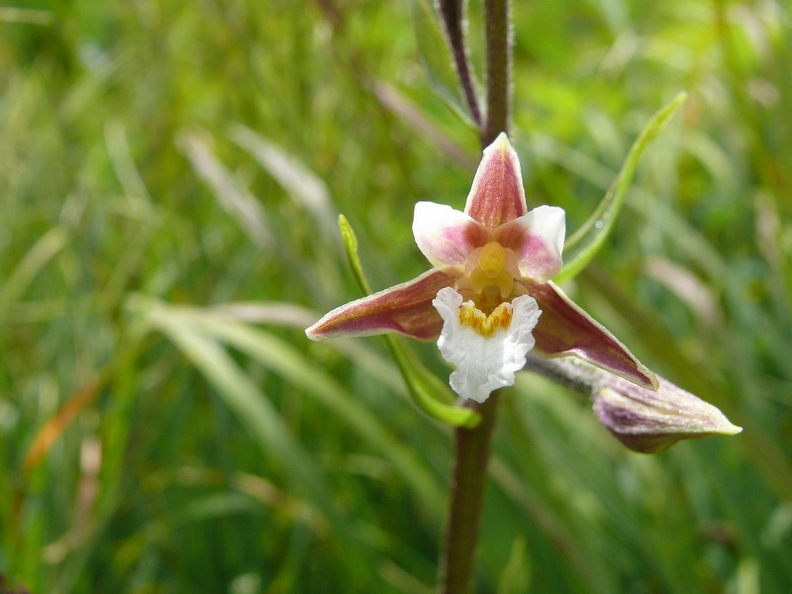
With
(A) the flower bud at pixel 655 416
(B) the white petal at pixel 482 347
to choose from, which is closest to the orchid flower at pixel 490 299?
(B) the white petal at pixel 482 347

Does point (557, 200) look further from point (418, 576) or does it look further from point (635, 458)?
point (418, 576)

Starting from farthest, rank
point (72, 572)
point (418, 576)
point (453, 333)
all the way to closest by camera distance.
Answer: point (418, 576) → point (72, 572) → point (453, 333)

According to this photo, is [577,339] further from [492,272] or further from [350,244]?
[350,244]

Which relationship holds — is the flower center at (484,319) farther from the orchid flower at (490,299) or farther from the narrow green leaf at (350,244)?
the narrow green leaf at (350,244)

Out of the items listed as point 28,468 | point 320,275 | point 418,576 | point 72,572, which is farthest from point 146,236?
point 418,576

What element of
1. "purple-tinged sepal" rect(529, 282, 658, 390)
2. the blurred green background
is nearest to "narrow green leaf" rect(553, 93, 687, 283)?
"purple-tinged sepal" rect(529, 282, 658, 390)

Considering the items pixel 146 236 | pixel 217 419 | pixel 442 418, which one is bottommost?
pixel 217 419
